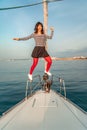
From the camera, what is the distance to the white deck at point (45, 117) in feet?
22.4

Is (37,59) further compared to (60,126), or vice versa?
(37,59)

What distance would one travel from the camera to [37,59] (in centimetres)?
1065

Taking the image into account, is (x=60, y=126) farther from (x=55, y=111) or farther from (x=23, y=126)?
(x=55, y=111)

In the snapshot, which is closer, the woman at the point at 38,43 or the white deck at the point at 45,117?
the white deck at the point at 45,117

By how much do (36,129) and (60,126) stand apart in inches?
30.1

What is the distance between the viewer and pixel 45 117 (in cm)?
774

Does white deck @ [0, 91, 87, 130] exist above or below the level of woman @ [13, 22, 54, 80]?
below

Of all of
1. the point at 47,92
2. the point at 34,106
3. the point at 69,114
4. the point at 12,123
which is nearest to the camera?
the point at 12,123

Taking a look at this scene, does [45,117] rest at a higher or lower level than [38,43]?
lower

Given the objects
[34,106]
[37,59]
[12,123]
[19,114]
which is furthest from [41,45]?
[12,123]

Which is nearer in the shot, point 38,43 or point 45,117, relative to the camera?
point 45,117

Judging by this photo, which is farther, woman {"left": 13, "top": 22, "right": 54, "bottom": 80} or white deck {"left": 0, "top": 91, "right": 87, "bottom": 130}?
woman {"left": 13, "top": 22, "right": 54, "bottom": 80}

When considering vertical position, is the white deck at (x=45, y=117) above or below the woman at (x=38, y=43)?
below

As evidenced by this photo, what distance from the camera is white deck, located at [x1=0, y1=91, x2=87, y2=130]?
268 inches
